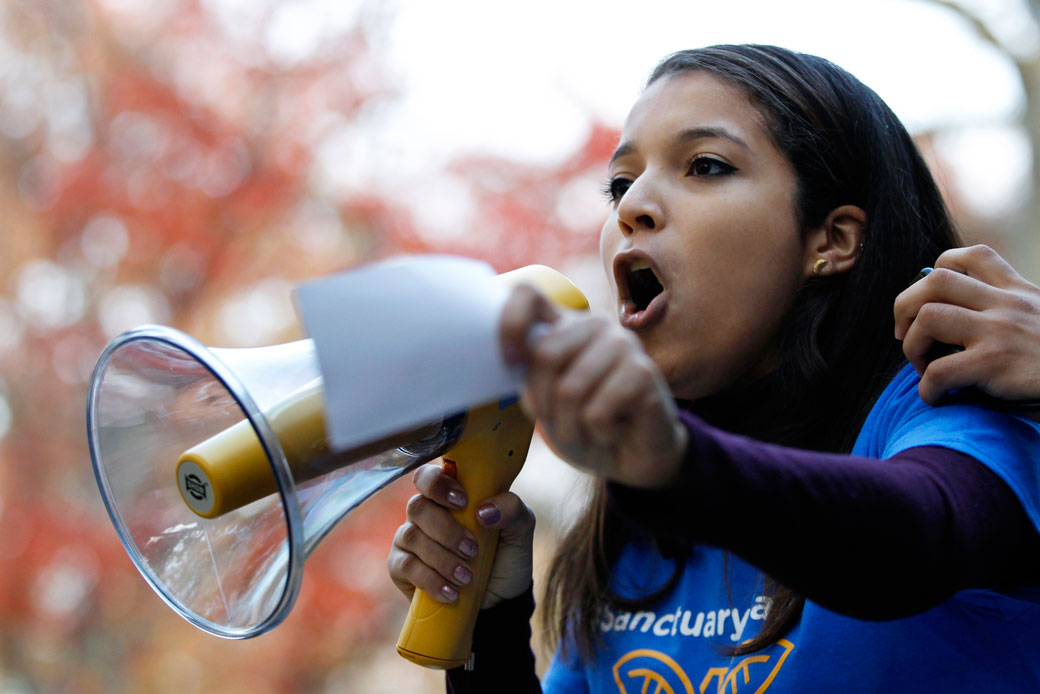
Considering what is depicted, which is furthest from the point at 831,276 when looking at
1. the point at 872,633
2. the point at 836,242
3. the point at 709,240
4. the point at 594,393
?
the point at 594,393

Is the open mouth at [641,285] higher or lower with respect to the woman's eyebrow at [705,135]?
lower

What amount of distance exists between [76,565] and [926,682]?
4155mm

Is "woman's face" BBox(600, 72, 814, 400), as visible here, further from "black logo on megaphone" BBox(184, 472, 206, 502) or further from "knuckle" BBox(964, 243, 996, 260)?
"black logo on megaphone" BBox(184, 472, 206, 502)

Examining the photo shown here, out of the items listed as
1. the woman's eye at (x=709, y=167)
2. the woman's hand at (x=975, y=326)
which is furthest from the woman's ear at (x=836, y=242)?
the woman's hand at (x=975, y=326)

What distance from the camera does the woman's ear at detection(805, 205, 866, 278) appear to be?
51.6 inches

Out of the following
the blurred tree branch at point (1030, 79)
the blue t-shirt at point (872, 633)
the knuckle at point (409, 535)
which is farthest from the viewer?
the blurred tree branch at point (1030, 79)

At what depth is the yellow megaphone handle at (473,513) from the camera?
4.04 feet

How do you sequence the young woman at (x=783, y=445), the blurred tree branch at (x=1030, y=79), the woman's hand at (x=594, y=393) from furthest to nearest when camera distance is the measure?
the blurred tree branch at (x=1030, y=79), the young woman at (x=783, y=445), the woman's hand at (x=594, y=393)

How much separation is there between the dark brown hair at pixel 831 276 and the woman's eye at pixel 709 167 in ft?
0.30

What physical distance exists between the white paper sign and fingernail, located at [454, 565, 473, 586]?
712 millimetres

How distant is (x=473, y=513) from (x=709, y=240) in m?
0.51

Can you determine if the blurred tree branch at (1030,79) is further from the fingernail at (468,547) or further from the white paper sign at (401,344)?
the white paper sign at (401,344)

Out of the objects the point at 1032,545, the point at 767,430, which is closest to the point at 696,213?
the point at 767,430

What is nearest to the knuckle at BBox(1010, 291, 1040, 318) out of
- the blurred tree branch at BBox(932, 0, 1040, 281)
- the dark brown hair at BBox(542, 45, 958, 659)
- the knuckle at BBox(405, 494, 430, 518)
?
the dark brown hair at BBox(542, 45, 958, 659)
